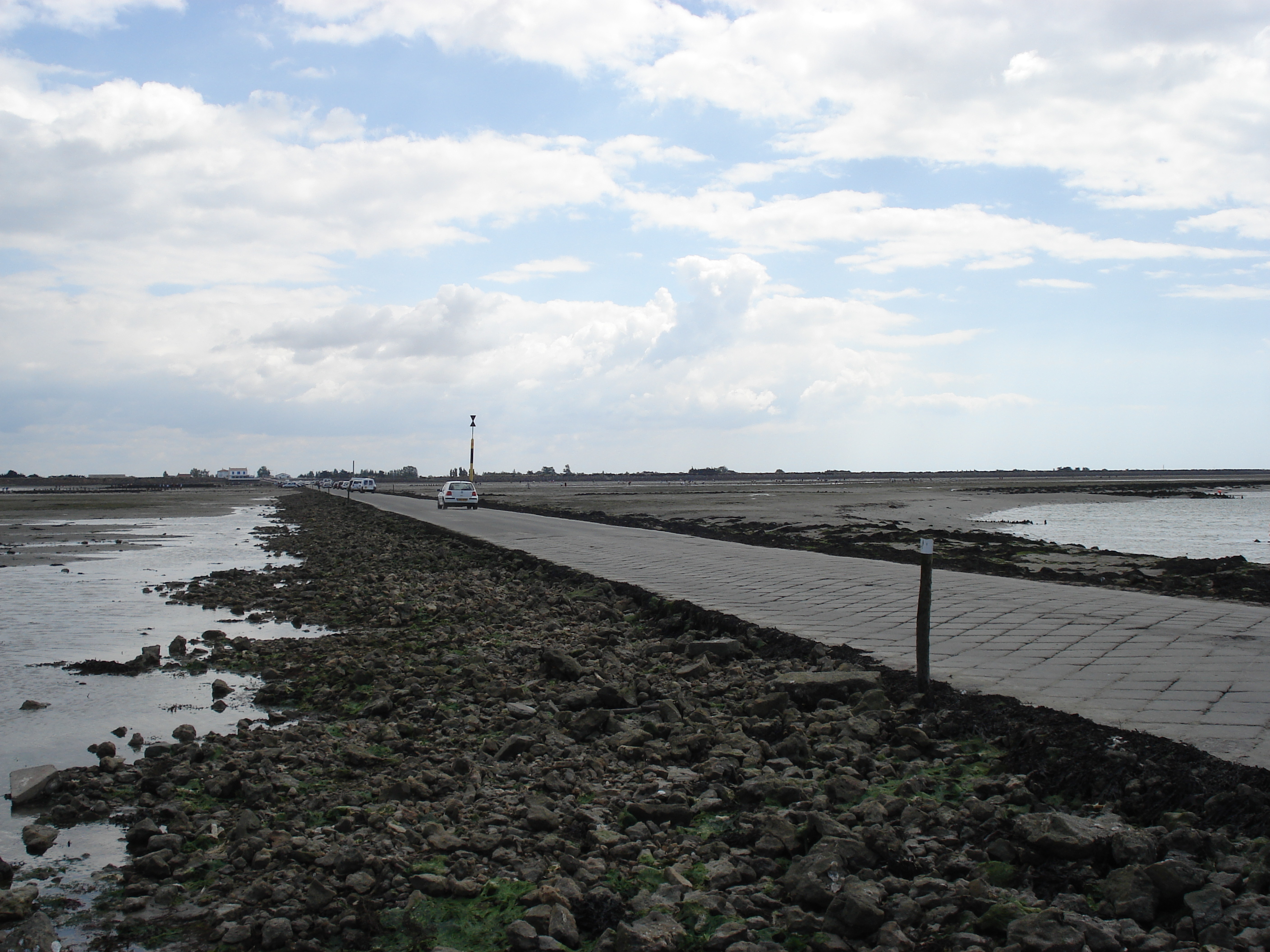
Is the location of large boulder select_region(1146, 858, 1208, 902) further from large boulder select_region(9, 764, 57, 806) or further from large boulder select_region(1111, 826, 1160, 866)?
large boulder select_region(9, 764, 57, 806)

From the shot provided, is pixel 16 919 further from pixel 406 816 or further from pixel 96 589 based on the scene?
pixel 96 589

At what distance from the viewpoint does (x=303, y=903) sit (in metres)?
3.90

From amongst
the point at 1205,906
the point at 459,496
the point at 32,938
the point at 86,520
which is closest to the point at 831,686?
the point at 1205,906

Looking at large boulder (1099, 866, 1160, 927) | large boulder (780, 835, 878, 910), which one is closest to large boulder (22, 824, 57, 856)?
large boulder (780, 835, 878, 910)

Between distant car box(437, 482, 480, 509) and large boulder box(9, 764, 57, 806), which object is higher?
distant car box(437, 482, 480, 509)

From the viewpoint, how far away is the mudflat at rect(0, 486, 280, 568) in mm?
23172

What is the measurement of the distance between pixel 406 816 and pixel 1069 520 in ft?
113

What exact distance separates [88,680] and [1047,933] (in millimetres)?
8790

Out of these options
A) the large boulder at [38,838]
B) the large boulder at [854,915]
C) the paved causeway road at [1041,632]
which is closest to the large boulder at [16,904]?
the large boulder at [38,838]

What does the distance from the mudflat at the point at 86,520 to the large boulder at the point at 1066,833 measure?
21861 mm

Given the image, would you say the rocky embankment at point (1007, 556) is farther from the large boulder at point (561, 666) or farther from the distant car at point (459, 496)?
the distant car at point (459, 496)

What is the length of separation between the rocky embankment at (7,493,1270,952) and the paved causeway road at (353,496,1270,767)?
454mm

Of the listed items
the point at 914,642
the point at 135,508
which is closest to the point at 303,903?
the point at 914,642

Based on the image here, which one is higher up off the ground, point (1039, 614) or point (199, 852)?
point (1039, 614)
